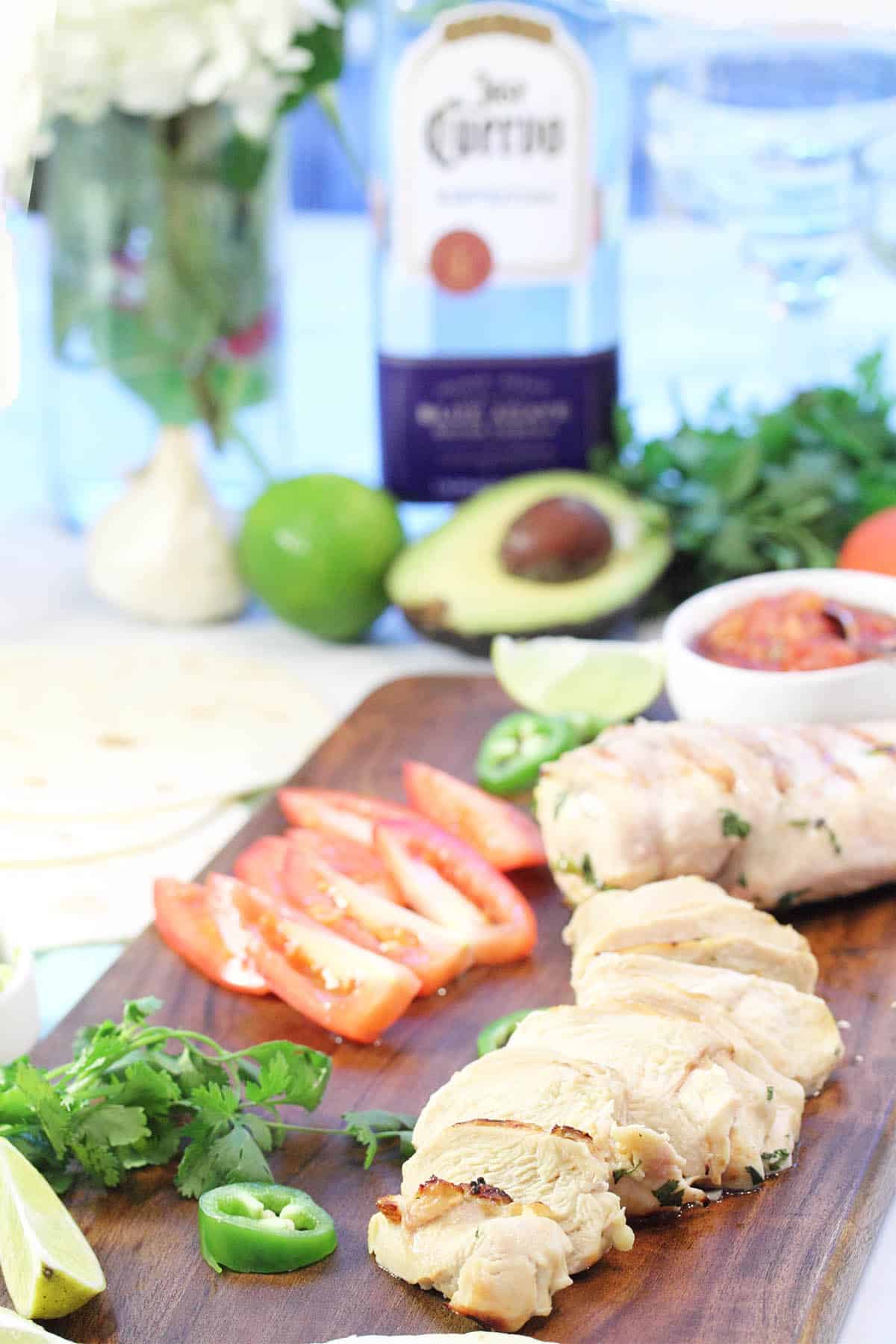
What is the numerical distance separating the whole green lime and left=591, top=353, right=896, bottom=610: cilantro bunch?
0.50 meters

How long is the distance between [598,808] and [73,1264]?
3.13ft

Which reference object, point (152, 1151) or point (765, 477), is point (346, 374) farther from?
point (152, 1151)

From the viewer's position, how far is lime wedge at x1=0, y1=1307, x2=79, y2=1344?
1421 millimetres

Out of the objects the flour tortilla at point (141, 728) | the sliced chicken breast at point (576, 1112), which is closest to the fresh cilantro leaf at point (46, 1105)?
the sliced chicken breast at point (576, 1112)

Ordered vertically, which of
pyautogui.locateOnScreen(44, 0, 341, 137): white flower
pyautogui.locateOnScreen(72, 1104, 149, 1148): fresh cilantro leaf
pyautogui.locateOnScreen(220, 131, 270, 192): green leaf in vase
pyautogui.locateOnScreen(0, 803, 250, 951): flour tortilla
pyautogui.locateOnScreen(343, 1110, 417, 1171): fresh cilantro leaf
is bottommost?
pyautogui.locateOnScreen(0, 803, 250, 951): flour tortilla

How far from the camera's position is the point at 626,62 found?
358 cm

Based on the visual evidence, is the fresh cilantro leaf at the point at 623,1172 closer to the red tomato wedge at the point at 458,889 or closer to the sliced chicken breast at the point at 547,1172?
the sliced chicken breast at the point at 547,1172

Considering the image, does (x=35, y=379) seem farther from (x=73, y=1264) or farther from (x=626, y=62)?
(x=73, y=1264)

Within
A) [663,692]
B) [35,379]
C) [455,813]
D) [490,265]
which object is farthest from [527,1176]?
[35,379]

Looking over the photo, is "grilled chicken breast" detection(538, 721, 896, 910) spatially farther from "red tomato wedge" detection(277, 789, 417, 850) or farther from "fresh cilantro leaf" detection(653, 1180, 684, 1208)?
"fresh cilantro leaf" detection(653, 1180, 684, 1208)

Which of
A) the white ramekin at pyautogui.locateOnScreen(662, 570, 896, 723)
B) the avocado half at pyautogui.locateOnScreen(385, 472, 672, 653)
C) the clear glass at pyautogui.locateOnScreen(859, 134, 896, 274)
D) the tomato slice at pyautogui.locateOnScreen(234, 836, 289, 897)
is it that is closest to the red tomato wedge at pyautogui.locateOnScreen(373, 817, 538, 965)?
the tomato slice at pyautogui.locateOnScreen(234, 836, 289, 897)

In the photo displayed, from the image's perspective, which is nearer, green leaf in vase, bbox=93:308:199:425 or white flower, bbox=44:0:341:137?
white flower, bbox=44:0:341:137

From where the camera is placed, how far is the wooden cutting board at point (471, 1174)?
1.62m

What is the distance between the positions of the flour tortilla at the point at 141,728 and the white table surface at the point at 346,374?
0.11m
